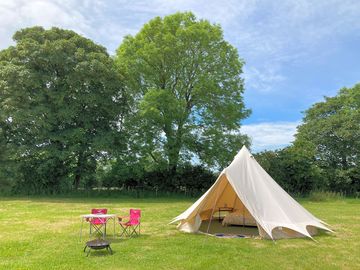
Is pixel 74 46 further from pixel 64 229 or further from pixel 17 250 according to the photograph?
pixel 17 250

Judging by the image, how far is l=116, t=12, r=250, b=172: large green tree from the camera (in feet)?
82.1

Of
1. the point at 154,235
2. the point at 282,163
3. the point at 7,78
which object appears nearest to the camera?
the point at 154,235

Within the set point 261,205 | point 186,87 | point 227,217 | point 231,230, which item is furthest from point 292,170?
point 261,205

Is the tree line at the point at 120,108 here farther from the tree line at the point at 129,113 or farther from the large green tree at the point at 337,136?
the large green tree at the point at 337,136

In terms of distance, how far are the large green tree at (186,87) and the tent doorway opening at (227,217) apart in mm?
11111

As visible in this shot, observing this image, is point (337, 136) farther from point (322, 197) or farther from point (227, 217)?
point (227, 217)

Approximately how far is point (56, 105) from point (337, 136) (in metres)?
26.2

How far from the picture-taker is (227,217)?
1203cm

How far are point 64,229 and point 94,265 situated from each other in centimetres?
443

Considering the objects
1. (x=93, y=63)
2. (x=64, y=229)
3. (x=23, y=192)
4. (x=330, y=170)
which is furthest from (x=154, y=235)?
(x=330, y=170)

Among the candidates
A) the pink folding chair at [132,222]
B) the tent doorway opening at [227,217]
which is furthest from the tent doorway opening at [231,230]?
the pink folding chair at [132,222]

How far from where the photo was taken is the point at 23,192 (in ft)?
80.2

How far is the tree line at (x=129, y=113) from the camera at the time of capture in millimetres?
22906

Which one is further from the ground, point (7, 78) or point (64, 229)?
point (7, 78)
